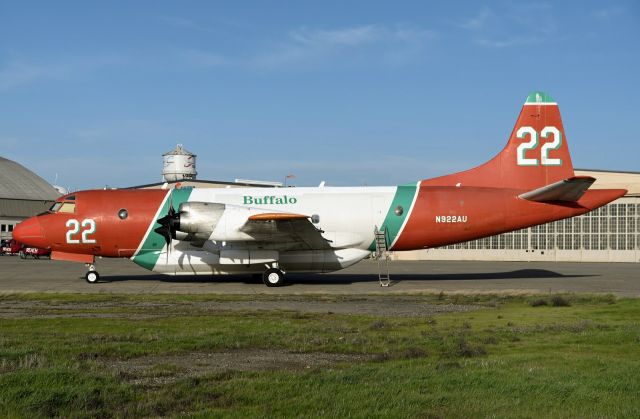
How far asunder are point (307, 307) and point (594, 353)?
890cm

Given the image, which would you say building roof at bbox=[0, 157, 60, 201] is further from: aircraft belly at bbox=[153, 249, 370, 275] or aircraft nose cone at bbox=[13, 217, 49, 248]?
aircraft belly at bbox=[153, 249, 370, 275]

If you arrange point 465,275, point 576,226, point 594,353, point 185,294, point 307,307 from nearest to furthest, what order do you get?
1. point 594,353
2. point 307,307
3. point 185,294
4. point 465,275
5. point 576,226

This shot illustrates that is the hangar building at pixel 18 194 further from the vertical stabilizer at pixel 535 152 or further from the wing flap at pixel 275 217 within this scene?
the vertical stabilizer at pixel 535 152

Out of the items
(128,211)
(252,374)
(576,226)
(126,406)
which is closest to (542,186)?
(128,211)

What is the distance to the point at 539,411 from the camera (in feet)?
24.6

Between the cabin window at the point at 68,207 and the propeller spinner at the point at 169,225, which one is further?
the cabin window at the point at 68,207

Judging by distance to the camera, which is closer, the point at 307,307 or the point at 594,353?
the point at 594,353

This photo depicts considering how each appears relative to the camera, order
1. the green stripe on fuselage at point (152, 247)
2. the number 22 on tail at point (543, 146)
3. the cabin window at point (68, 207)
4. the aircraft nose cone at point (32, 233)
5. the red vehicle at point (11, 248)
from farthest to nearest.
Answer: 1. the red vehicle at point (11, 248)
2. the number 22 on tail at point (543, 146)
3. the cabin window at point (68, 207)
4. the aircraft nose cone at point (32, 233)
5. the green stripe on fuselage at point (152, 247)

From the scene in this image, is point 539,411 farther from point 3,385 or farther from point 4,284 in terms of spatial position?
point 4,284

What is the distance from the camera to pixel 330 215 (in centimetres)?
2652

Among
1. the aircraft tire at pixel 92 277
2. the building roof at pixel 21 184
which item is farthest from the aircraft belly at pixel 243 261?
the building roof at pixel 21 184

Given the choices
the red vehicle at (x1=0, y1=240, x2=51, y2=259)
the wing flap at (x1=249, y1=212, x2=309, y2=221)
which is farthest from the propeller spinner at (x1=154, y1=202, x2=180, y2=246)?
the red vehicle at (x1=0, y1=240, x2=51, y2=259)

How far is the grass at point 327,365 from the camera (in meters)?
7.57

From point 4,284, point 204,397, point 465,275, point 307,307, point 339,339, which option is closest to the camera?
point 204,397
